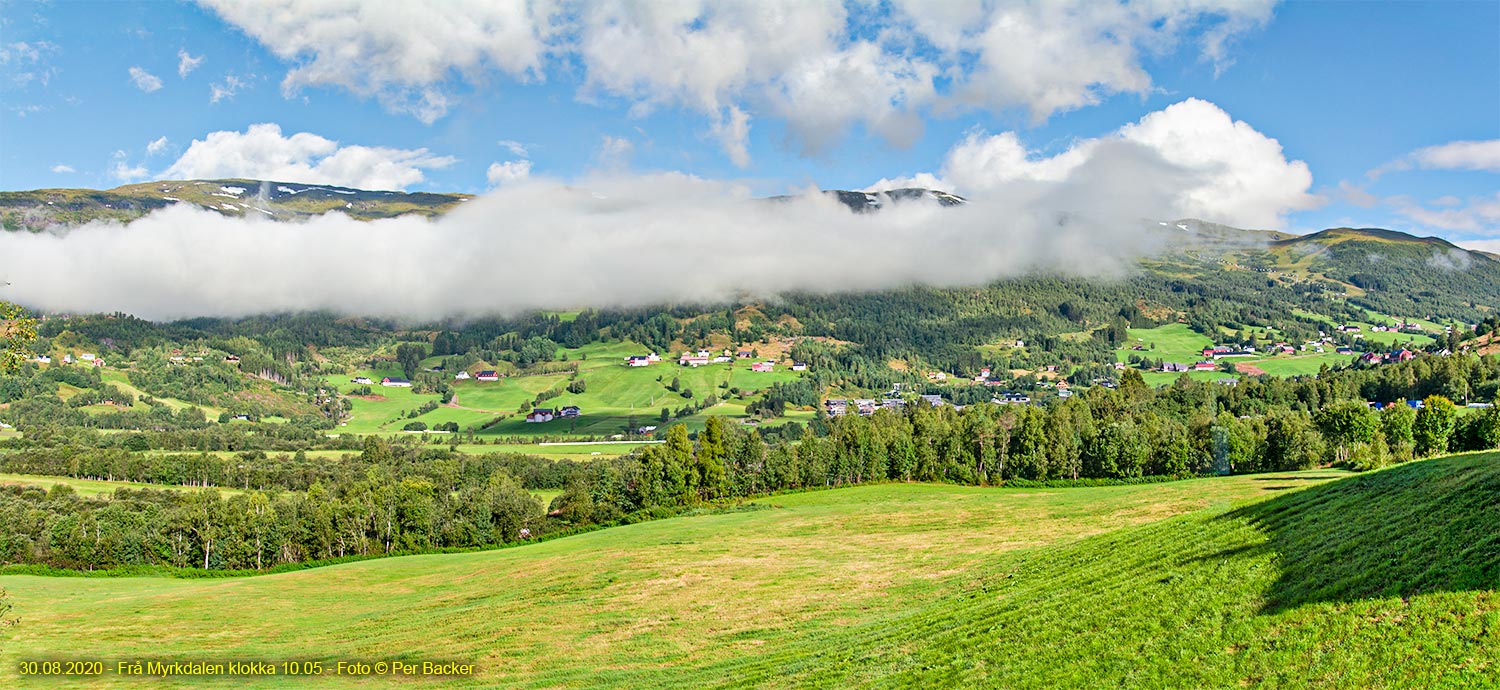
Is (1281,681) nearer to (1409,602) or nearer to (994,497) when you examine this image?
(1409,602)

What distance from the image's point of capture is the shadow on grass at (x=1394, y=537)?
68.0ft

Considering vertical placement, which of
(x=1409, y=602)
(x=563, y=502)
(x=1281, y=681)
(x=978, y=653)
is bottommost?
(x=563, y=502)

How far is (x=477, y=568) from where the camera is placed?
67000 millimetres

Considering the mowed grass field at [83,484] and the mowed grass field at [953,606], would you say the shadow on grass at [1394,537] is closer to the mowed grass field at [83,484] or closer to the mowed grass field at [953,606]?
the mowed grass field at [953,606]

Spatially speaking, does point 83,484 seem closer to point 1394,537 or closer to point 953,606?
point 953,606

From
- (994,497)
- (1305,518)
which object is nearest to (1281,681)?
(1305,518)

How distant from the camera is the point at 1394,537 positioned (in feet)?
78.6

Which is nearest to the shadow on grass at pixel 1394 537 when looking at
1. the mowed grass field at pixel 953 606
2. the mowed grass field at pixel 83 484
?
the mowed grass field at pixel 953 606

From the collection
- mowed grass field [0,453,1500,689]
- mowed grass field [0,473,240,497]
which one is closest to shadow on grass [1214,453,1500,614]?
mowed grass field [0,453,1500,689]

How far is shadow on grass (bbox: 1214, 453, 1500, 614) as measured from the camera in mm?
20719

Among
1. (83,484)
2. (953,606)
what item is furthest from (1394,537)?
(83,484)

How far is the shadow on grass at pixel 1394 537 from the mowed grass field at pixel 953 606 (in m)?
0.10

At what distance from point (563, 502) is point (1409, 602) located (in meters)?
107

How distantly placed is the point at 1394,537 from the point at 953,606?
1465 cm
